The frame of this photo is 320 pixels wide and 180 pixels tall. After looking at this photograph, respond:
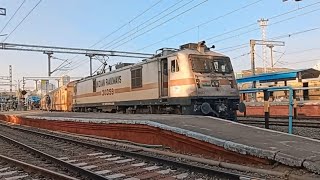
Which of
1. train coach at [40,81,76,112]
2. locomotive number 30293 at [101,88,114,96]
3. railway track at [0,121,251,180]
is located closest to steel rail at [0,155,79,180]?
railway track at [0,121,251,180]

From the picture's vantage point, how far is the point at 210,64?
52.4 ft

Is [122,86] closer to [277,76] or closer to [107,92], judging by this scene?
[107,92]

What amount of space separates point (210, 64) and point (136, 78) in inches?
167

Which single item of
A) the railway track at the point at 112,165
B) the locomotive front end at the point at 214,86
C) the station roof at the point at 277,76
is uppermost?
Result: the station roof at the point at 277,76

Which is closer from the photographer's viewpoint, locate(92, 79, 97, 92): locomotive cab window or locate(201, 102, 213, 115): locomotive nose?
locate(201, 102, 213, 115): locomotive nose

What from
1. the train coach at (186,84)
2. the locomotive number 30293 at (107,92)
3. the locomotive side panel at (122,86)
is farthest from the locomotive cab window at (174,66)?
the locomotive number 30293 at (107,92)

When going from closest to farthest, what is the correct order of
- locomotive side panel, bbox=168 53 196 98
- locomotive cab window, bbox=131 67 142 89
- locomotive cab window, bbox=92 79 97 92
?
locomotive side panel, bbox=168 53 196 98, locomotive cab window, bbox=131 67 142 89, locomotive cab window, bbox=92 79 97 92

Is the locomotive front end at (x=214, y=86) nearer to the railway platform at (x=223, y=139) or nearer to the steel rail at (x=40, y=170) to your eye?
the railway platform at (x=223, y=139)

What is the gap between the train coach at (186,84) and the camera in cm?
1487

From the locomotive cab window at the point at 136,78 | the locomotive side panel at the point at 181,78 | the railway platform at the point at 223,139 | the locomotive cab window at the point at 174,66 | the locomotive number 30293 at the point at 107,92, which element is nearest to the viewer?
the railway platform at the point at 223,139

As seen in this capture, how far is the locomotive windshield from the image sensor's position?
1544 centimetres

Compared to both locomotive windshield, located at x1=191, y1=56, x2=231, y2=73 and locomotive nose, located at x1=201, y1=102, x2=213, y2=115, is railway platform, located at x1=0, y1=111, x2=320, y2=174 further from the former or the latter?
locomotive windshield, located at x1=191, y1=56, x2=231, y2=73

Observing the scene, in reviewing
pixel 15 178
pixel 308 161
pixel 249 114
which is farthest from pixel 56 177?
pixel 249 114

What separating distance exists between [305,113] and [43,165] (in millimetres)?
19337
